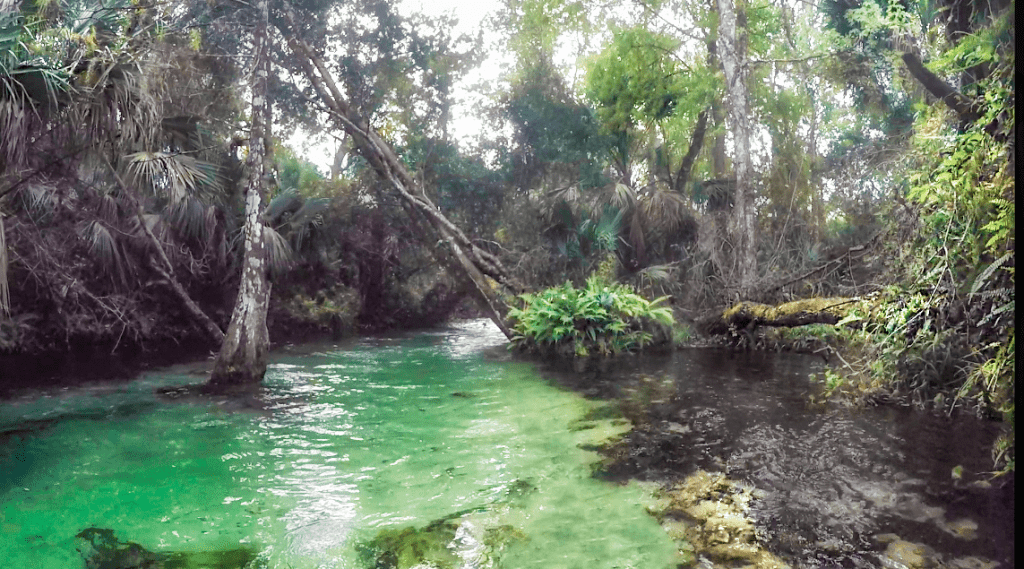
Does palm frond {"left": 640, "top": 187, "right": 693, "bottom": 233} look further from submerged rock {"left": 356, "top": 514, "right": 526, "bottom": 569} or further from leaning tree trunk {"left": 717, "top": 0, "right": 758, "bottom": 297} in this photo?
submerged rock {"left": 356, "top": 514, "right": 526, "bottom": 569}

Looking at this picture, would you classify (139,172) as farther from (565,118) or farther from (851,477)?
(565,118)

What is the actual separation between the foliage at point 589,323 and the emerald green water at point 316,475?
3.33 m

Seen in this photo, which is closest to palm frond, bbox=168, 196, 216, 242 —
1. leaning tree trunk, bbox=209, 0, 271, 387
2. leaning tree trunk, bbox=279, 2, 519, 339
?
leaning tree trunk, bbox=209, 0, 271, 387

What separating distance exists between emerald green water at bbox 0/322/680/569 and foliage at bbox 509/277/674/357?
10.9 ft

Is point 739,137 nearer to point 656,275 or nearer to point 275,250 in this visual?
point 656,275

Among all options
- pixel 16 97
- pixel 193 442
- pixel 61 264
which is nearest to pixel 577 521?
pixel 193 442

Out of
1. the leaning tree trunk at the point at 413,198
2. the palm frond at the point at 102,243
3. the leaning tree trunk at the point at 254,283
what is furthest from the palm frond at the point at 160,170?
the leaning tree trunk at the point at 413,198

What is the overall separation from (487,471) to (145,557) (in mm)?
2563

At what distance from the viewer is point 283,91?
1727 centimetres

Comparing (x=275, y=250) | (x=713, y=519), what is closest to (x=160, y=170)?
(x=275, y=250)

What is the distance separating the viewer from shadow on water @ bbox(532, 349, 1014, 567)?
3.83 metres

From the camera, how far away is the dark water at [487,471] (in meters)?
3.93

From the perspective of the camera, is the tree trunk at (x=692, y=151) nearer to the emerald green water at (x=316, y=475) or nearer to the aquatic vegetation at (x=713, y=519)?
the emerald green water at (x=316, y=475)

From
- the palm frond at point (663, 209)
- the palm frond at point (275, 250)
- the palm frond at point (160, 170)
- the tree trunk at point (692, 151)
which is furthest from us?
the tree trunk at point (692, 151)
